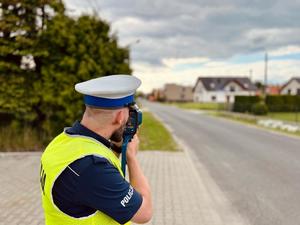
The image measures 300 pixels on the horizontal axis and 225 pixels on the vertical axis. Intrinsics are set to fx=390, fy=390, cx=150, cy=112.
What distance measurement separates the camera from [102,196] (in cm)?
174

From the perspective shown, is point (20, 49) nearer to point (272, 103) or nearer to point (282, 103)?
point (272, 103)

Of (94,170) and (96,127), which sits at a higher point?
(96,127)

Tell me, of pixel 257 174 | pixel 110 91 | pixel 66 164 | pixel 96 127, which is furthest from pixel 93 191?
pixel 257 174

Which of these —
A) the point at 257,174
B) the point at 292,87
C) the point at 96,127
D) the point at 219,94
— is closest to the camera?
the point at 96,127

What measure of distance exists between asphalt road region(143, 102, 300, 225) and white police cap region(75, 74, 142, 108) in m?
4.38

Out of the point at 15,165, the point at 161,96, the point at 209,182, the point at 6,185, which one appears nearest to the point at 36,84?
the point at 15,165

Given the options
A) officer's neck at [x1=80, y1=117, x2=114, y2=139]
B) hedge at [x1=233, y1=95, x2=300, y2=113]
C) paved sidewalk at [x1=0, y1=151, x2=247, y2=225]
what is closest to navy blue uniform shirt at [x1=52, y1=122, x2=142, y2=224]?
officer's neck at [x1=80, y1=117, x2=114, y2=139]

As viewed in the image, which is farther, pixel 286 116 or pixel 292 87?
pixel 292 87

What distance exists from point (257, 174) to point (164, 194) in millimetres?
3243

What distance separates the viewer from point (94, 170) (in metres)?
1.73

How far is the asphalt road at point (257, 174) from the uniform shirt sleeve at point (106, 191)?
167 inches

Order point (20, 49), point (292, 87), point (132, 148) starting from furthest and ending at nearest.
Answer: point (292, 87)
point (20, 49)
point (132, 148)

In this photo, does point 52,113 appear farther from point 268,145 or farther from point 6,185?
point 268,145

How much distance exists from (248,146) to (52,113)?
7.23m
